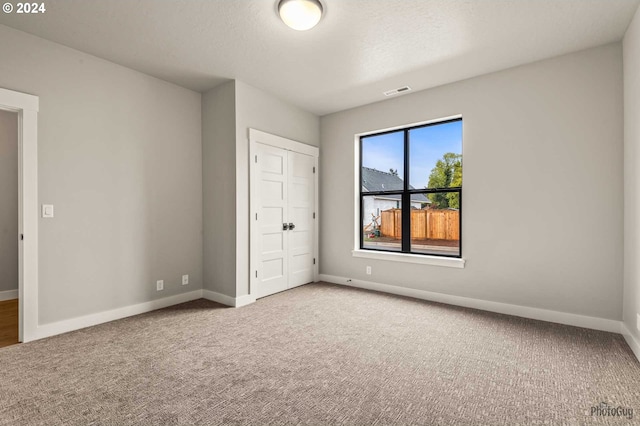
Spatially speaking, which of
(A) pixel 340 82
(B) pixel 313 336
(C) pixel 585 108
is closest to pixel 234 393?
(B) pixel 313 336

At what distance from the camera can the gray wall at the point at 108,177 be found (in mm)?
2936

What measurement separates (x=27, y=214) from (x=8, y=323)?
1.40 meters

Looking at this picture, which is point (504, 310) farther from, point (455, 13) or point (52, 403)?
point (52, 403)

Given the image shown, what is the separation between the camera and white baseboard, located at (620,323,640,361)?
245 centimetres

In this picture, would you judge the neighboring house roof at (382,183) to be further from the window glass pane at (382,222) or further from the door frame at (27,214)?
the door frame at (27,214)

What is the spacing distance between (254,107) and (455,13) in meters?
2.49

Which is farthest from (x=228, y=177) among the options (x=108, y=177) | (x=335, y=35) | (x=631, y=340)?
(x=631, y=340)

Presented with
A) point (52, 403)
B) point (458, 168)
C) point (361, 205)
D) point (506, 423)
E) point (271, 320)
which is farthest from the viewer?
point (361, 205)

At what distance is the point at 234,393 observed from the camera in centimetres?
201

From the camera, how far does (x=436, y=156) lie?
164 inches

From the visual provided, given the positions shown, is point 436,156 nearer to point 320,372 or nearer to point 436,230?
point 436,230

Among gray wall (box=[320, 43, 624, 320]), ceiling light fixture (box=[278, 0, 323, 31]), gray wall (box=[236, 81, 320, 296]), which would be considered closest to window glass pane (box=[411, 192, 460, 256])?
gray wall (box=[320, 43, 624, 320])

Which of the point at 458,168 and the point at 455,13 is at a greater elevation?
the point at 455,13

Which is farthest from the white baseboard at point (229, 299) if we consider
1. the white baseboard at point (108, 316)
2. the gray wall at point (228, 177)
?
the white baseboard at point (108, 316)
